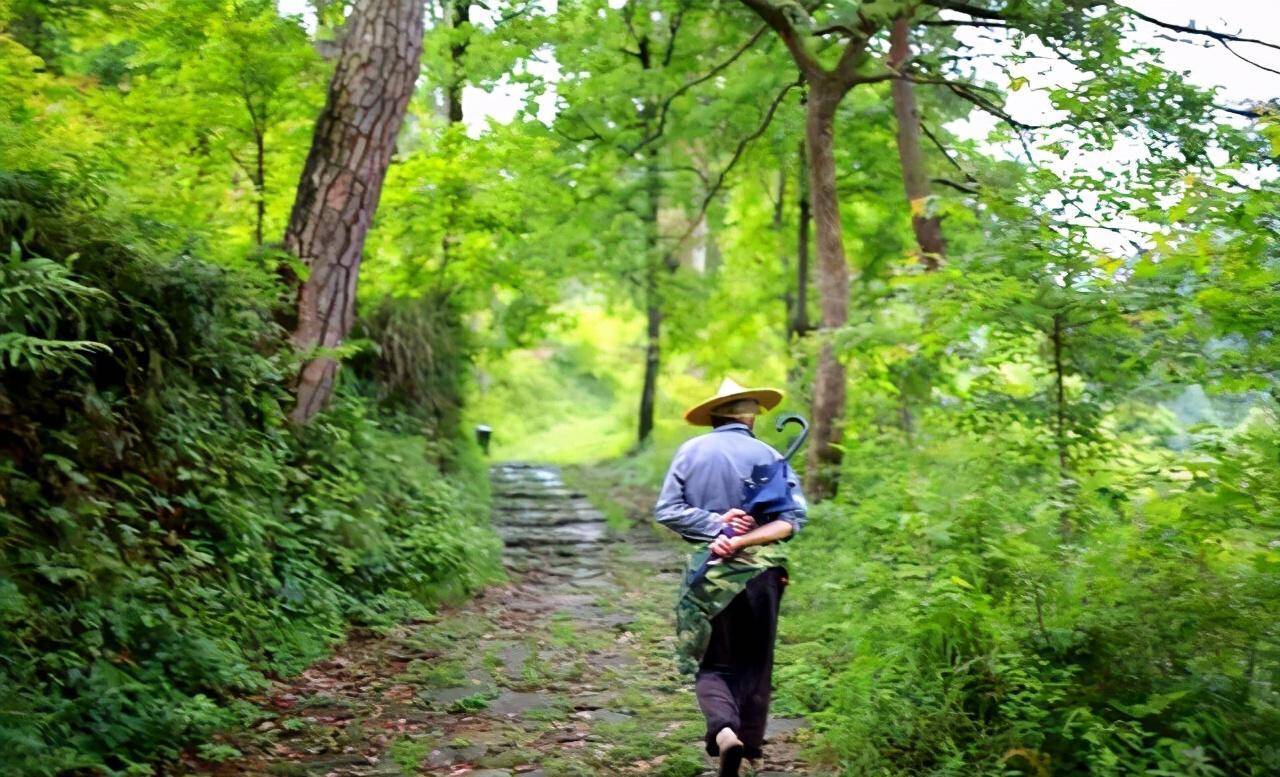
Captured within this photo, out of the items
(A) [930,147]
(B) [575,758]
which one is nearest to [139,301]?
(B) [575,758]

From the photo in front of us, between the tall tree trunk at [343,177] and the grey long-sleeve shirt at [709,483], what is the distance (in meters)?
4.49

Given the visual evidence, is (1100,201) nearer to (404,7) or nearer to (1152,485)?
(1152,485)

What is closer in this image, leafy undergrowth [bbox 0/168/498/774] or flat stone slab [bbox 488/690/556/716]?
leafy undergrowth [bbox 0/168/498/774]

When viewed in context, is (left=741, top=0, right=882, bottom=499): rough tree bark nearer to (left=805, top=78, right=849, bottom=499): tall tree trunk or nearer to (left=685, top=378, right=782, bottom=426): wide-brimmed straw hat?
(left=805, top=78, right=849, bottom=499): tall tree trunk

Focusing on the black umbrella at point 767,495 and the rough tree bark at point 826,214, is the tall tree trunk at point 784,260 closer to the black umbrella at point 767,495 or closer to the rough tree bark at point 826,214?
the rough tree bark at point 826,214

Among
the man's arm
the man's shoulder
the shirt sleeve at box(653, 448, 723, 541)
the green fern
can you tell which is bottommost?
the man's arm

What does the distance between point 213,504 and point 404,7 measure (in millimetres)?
4856

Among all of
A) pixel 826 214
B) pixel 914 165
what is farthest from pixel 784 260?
pixel 826 214

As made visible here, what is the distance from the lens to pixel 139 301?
6254 mm

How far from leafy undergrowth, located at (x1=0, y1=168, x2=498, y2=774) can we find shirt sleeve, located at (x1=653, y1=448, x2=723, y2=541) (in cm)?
256

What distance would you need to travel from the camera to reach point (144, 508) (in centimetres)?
606

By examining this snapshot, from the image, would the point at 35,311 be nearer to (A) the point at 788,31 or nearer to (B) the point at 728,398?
(B) the point at 728,398

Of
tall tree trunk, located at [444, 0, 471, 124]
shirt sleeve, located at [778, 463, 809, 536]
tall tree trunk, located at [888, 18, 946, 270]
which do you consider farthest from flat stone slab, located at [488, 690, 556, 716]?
tall tree trunk, located at [444, 0, 471, 124]

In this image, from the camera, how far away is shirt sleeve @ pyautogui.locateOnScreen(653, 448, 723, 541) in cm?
525
